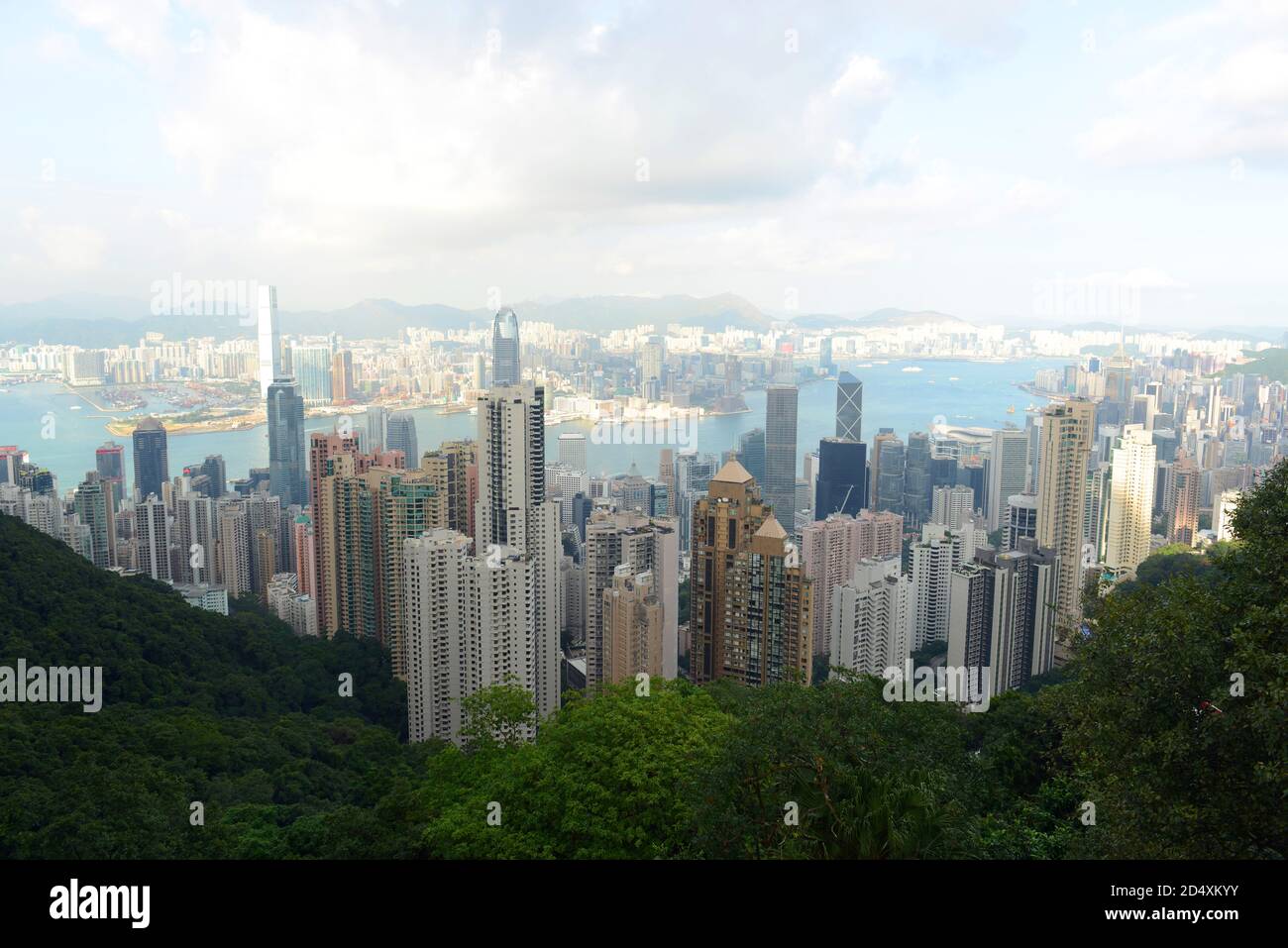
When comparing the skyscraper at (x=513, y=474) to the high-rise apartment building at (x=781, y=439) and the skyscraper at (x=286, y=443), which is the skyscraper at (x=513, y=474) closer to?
the skyscraper at (x=286, y=443)

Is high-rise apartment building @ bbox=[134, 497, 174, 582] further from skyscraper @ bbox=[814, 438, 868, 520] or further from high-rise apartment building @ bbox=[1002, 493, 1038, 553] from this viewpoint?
high-rise apartment building @ bbox=[1002, 493, 1038, 553]

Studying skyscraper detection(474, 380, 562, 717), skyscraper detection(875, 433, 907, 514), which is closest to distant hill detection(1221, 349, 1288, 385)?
skyscraper detection(875, 433, 907, 514)

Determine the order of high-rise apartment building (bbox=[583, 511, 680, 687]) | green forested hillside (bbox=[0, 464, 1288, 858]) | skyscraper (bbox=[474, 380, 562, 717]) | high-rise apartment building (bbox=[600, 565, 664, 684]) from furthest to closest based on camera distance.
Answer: skyscraper (bbox=[474, 380, 562, 717])
high-rise apartment building (bbox=[583, 511, 680, 687])
high-rise apartment building (bbox=[600, 565, 664, 684])
green forested hillside (bbox=[0, 464, 1288, 858])

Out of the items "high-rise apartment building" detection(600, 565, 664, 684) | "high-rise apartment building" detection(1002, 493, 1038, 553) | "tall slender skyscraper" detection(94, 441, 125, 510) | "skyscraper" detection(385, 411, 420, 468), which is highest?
"skyscraper" detection(385, 411, 420, 468)

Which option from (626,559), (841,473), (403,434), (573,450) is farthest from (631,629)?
(841,473)

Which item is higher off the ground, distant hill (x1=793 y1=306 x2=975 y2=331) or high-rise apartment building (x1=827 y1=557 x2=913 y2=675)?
distant hill (x1=793 y1=306 x2=975 y2=331)

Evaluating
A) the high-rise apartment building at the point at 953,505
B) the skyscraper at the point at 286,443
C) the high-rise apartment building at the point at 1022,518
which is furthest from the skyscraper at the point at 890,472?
the skyscraper at the point at 286,443
